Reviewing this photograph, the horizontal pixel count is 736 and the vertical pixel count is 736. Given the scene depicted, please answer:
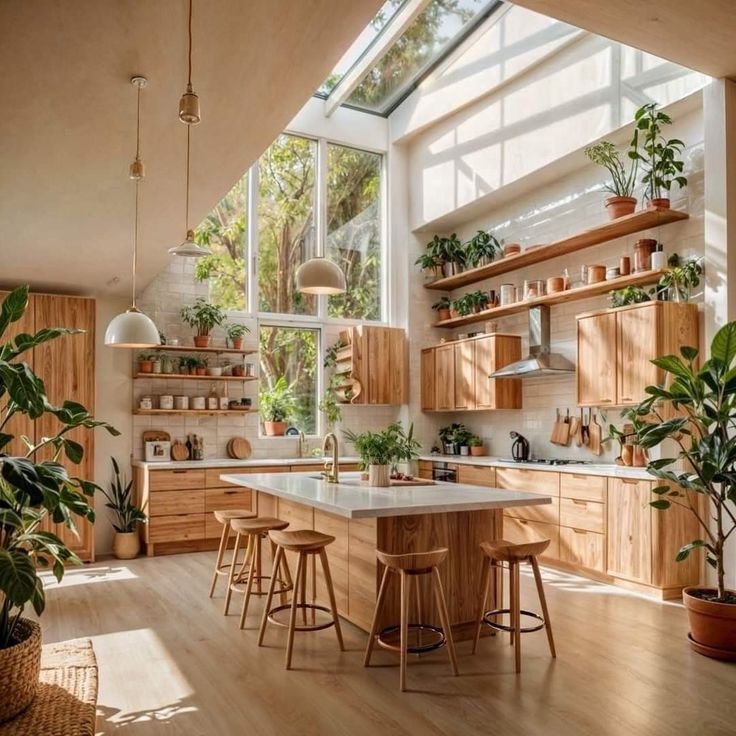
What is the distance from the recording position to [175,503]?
6492 millimetres

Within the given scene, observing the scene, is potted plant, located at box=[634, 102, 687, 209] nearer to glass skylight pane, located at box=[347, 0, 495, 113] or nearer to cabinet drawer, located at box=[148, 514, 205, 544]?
glass skylight pane, located at box=[347, 0, 495, 113]

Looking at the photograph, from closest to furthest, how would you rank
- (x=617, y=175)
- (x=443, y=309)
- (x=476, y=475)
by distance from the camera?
(x=617, y=175)
(x=476, y=475)
(x=443, y=309)

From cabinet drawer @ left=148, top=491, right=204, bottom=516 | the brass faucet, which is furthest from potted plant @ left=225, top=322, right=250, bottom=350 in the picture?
the brass faucet

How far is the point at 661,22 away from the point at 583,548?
3.80 meters

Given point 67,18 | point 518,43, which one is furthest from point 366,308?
point 67,18

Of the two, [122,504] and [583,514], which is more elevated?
[583,514]

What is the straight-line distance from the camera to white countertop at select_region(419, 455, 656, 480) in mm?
5055

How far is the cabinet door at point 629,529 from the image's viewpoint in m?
4.86

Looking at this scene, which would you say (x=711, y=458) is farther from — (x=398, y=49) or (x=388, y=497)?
(x=398, y=49)

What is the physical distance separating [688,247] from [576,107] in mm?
1673

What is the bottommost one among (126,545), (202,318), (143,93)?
(126,545)

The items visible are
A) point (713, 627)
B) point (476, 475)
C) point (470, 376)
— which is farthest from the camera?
point (470, 376)

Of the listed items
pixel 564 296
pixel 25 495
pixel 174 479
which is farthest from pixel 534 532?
pixel 25 495

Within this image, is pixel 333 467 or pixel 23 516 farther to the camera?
pixel 333 467
